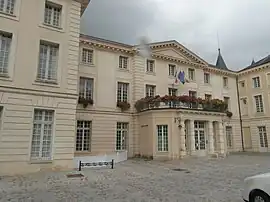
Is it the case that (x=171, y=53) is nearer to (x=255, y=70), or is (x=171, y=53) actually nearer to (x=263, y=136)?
(x=255, y=70)

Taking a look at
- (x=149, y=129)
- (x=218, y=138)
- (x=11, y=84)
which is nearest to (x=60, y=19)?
(x=11, y=84)

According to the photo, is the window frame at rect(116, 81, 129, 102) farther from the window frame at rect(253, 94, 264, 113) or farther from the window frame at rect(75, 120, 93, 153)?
the window frame at rect(253, 94, 264, 113)

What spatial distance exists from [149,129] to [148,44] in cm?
760

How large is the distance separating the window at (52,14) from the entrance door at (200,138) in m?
12.5

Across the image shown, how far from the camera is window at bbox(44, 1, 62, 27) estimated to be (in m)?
11.9

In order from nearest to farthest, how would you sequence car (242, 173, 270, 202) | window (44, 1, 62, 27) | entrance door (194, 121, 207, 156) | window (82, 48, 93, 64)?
car (242, 173, 270, 202) < window (44, 1, 62, 27) < window (82, 48, 93, 64) < entrance door (194, 121, 207, 156)

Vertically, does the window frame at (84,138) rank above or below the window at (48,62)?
below

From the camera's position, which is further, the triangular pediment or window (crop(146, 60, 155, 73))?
the triangular pediment

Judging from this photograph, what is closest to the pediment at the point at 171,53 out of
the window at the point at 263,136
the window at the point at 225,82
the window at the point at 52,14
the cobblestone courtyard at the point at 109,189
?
the window at the point at 225,82

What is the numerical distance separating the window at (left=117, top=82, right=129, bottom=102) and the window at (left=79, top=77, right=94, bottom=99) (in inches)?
90.4

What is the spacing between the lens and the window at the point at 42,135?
10641 millimetres

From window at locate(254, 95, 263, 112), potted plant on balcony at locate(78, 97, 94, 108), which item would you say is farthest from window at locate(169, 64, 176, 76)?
window at locate(254, 95, 263, 112)

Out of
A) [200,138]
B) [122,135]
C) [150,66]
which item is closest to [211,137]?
[200,138]

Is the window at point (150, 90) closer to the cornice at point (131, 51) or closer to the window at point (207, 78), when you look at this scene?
the cornice at point (131, 51)
